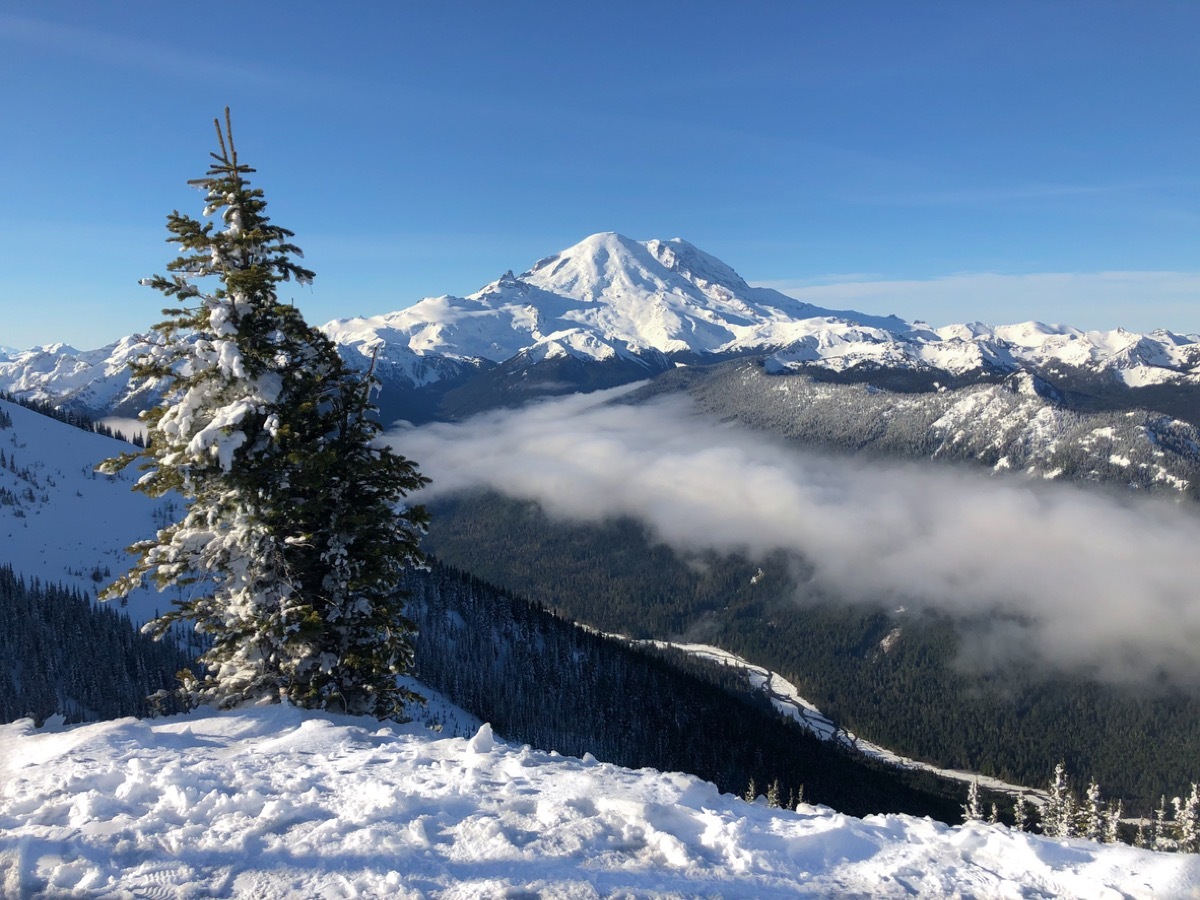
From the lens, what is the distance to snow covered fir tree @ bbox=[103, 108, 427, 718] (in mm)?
15227

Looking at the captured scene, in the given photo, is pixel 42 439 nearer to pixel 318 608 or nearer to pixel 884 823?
pixel 318 608

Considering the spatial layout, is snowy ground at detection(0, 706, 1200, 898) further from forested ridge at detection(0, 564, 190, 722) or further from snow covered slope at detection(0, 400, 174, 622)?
snow covered slope at detection(0, 400, 174, 622)

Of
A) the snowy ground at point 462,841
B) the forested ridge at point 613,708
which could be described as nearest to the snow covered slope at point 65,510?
the forested ridge at point 613,708

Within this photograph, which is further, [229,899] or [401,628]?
[401,628]

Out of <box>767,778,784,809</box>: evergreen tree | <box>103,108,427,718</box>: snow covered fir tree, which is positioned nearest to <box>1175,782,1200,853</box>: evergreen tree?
<box>767,778,784,809</box>: evergreen tree

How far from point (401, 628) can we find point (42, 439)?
652 ft

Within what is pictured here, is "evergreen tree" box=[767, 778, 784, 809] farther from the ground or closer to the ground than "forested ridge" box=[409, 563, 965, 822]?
farther from the ground

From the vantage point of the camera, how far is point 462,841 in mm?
7562

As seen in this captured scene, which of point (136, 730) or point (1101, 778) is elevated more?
point (136, 730)

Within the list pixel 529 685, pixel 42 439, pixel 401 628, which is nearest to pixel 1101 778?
pixel 529 685

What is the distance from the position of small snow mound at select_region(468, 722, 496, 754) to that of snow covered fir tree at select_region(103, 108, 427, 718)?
18.6ft

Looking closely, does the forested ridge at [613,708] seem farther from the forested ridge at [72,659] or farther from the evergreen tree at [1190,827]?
the evergreen tree at [1190,827]

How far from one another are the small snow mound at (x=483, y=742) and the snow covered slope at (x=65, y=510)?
124106 millimetres

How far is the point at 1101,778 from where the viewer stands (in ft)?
634
